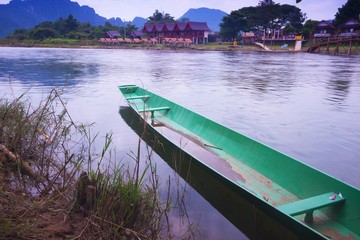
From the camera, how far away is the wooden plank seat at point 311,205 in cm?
303

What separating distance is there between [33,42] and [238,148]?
58.2m

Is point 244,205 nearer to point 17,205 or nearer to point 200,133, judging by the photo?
point 200,133

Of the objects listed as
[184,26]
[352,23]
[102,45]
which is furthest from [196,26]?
[352,23]

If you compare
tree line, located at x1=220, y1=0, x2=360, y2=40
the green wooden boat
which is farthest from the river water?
tree line, located at x1=220, y1=0, x2=360, y2=40

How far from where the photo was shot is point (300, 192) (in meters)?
3.72

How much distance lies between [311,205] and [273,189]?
922 millimetres

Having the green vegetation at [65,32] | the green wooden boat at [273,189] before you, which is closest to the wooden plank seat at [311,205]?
the green wooden boat at [273,189]

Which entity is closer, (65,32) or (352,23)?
(352,23)

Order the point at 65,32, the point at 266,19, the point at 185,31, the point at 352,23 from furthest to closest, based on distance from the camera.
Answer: the point at 65,32, the point at 185,31, the point at 266,19, the point at 352,23

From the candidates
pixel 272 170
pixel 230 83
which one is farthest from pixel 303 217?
pixel 230 83

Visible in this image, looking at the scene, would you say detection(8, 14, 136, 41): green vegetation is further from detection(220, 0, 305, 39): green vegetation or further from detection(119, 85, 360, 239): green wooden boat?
detection(119, 85, 360, 239): green wooden boat

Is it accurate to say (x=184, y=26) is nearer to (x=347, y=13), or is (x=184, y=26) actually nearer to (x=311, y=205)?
(x=347, y=13)

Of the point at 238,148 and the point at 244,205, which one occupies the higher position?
the point at 238,148

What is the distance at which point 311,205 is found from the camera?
3.09m
